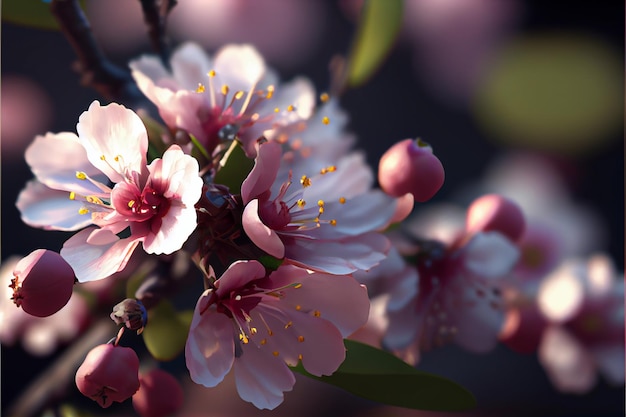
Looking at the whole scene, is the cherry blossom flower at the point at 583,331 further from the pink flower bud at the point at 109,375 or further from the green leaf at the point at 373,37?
the pink flower bud at the point at 109,375

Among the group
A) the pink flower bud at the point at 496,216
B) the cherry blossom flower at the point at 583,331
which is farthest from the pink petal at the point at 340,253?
the cherry blossom flower at the point at 583,331

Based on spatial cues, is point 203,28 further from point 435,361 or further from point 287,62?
point 435,361

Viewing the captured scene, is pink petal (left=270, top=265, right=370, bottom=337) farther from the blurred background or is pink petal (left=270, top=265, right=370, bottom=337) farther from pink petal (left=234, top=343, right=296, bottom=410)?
the blurred background

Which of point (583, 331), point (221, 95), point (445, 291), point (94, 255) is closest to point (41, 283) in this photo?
point (94, 255)

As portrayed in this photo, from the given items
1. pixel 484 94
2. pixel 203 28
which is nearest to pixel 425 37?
pixel 484 94

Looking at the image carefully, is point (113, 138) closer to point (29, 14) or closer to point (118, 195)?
point (118, 195)

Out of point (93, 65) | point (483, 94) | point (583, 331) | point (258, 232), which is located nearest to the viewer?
point (258, 232)
